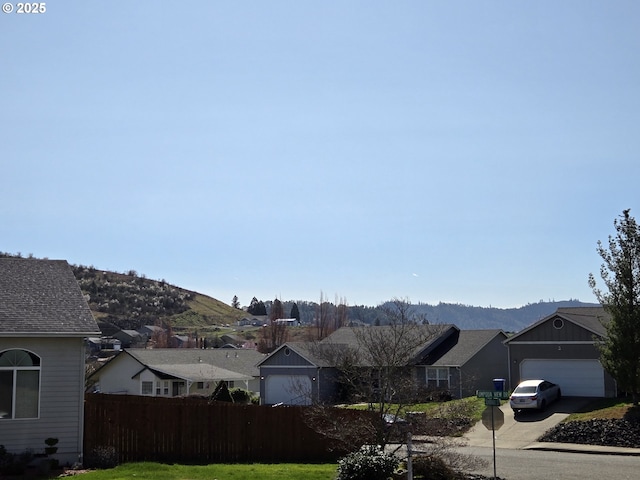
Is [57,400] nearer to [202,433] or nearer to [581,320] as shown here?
[202,433]

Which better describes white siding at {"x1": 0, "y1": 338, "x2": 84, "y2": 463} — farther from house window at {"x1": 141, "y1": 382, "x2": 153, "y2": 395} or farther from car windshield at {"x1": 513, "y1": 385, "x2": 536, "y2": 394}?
house window at {"x1": 141, "y1": 382, "x2": 153, "y2": 395}

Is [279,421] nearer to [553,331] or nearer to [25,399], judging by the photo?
[25,399]

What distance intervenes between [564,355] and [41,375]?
30.0m

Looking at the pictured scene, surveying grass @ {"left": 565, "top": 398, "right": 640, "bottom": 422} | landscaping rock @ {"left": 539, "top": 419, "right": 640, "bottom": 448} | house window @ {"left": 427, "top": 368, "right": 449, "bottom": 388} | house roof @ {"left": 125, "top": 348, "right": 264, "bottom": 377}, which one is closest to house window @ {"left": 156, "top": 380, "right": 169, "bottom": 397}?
house roof @ {"left": 125, "top": 348, "right": 264, "bottom": 377}

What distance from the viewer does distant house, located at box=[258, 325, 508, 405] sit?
5056 centimetres

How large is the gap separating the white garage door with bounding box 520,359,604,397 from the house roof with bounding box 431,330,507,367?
6860 mm

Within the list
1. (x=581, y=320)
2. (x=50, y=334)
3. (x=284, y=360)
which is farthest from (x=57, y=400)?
(x=284, y=360)

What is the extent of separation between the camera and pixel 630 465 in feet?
83.7

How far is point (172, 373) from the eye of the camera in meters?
53.5

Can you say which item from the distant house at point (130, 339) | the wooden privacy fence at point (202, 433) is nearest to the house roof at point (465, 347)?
the wooden privacy fence at point (202, 433)

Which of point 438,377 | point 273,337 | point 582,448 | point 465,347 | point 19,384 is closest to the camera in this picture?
point 19,384

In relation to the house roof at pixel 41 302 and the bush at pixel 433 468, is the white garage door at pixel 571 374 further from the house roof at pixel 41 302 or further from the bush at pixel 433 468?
the house roof at pixel 41 302

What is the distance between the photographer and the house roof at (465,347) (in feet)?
165

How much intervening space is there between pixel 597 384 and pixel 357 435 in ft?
81.4
